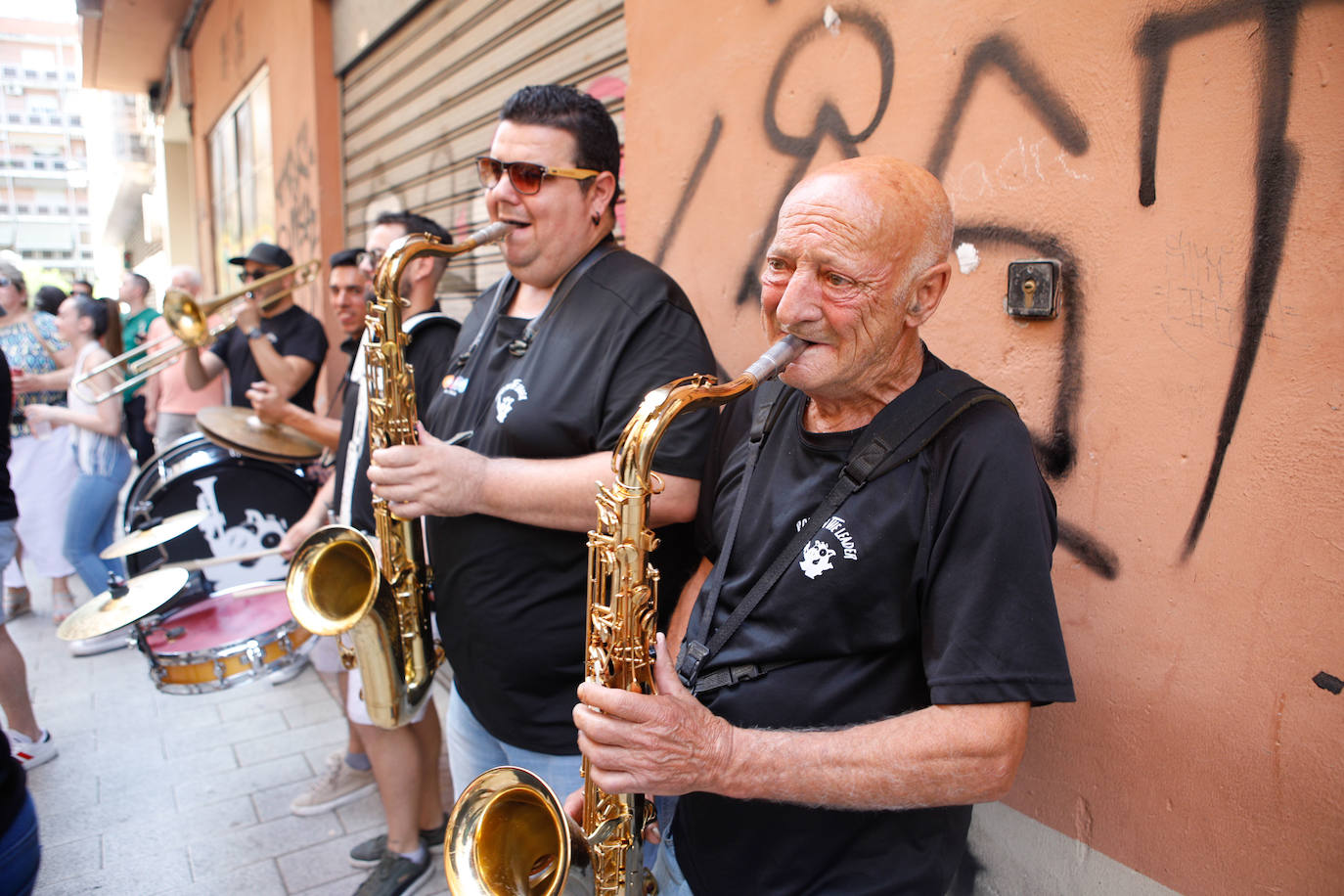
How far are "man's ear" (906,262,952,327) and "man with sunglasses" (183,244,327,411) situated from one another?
12.6 feet

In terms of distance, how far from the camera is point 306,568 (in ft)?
7.70

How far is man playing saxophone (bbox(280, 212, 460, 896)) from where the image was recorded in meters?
A: 2.60

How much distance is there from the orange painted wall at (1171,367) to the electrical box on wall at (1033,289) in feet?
0.09

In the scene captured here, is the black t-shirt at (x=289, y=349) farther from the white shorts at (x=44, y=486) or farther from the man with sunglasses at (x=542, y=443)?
the man with sunglasses at (x=542, y=443)

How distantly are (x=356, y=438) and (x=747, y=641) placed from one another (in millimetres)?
1678

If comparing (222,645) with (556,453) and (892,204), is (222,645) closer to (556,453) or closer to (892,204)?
(556,453)

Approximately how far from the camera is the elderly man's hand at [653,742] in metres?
1.18

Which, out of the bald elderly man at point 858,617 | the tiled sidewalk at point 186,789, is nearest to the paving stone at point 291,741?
the tiled sidewalk at point 186,789

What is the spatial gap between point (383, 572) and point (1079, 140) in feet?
6.65

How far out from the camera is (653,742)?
3.88ft

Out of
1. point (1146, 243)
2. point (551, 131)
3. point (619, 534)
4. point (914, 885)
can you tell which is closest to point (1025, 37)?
point (1146, 243)

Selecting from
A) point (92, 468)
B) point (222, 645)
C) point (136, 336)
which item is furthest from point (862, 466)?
point (136, 336)

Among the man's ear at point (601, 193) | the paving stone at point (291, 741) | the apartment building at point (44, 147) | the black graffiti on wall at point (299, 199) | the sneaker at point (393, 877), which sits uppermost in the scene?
the apartment building at point (44, 147)

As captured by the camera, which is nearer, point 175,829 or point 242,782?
point 175,829
